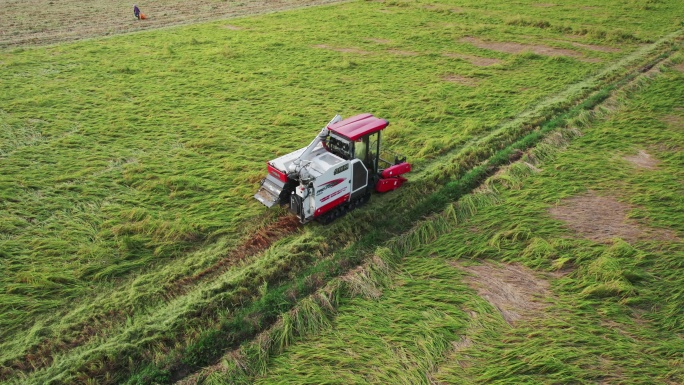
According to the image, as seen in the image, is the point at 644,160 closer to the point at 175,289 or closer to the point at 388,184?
the point at 388,184

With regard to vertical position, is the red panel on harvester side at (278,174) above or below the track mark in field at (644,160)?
above

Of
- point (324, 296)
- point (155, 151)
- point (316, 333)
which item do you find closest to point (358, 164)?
point (324, 296)

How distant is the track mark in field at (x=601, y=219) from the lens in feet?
28.8

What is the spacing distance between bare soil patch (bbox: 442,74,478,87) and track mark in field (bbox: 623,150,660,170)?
6.37 m

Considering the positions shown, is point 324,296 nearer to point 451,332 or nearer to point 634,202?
point 451,332

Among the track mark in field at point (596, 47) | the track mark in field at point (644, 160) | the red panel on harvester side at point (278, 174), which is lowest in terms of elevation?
the track mark in field at point (644, 160)

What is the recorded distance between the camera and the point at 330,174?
838cm

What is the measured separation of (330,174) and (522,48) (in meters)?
16.6

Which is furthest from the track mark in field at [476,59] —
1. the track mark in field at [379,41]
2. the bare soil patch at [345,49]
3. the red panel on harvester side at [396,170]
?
the red panel on harvester side at [396,170]

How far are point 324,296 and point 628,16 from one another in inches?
1118

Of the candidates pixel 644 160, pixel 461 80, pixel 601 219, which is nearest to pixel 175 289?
pixel 601 219

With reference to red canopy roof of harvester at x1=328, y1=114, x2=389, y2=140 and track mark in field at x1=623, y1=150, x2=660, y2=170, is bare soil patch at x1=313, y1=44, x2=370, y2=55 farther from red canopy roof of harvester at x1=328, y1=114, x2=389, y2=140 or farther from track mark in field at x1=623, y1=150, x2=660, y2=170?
track mark in field at x1=623, y1=150, x2=660, y2=170

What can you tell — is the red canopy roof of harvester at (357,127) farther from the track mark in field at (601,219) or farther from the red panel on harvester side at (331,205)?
the track mark in field at (601,219)

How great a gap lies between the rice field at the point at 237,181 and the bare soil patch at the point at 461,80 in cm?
17
